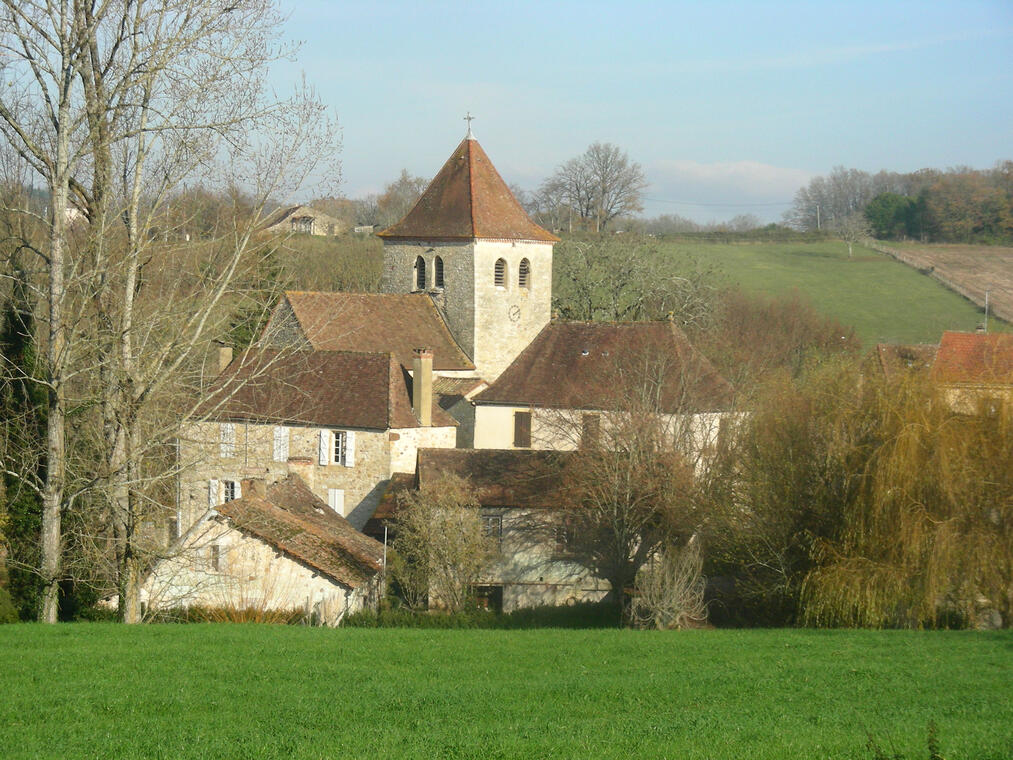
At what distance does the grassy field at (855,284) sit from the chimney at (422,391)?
23.8m

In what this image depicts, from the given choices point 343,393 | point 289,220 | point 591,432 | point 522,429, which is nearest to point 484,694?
point 289,220

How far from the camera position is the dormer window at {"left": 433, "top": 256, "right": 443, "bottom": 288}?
1363 inches

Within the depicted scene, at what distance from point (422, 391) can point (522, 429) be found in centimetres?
362

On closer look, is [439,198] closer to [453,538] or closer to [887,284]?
[453,538]

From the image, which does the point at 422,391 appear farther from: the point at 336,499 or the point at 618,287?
the point at 618,287

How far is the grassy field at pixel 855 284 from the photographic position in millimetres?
49656

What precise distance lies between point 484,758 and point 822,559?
11.5 meters

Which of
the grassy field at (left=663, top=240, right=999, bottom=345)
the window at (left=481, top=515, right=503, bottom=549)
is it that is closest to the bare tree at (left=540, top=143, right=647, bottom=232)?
the grassy field at (left=663, top=240, right=999, bottom=345)

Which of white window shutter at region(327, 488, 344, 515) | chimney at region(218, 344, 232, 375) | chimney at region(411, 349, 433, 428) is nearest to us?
white window shutter at region(327, 488, 344, 515)

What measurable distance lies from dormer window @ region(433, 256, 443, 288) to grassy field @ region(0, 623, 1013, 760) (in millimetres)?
21285

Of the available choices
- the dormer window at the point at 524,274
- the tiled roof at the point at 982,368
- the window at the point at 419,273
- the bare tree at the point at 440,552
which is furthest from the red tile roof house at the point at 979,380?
the window at the point at 419,273

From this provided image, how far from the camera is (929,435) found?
16.8m

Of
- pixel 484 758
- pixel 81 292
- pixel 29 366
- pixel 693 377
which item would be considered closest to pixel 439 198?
pixel 693 377

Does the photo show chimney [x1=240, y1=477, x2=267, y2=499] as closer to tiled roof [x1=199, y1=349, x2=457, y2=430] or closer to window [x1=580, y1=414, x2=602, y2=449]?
tiled roof [x1=199, y1=349, x2=457, y2=430]
